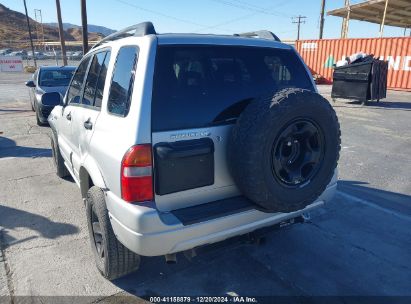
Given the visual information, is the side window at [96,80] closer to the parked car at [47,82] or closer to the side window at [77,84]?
the side window at [77,84]

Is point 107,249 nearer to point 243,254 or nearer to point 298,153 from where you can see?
point 243,254

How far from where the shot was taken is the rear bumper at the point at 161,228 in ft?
7.06

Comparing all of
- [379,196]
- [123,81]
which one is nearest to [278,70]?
[123,81]

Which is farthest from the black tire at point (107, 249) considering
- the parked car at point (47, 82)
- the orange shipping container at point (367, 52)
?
the orange shipping container at point (367, 52)

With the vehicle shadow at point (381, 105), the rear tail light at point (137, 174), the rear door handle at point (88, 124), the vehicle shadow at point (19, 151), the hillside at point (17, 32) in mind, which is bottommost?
the vehicle shadow at point (19, 151)

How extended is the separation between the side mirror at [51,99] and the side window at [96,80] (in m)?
1.25

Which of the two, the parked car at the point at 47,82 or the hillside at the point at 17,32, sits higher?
the hillside at the point at 17,32

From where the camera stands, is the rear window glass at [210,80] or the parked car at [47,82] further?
the parked car at [47,82]

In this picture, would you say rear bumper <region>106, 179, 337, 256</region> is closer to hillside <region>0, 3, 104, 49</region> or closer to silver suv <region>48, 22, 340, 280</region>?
silver suv <region>48, 22, 340, 280</region>

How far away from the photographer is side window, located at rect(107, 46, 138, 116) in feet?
7.64

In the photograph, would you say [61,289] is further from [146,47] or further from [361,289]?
[361,289]

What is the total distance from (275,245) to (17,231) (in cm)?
279

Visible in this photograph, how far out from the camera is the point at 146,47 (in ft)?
7.56

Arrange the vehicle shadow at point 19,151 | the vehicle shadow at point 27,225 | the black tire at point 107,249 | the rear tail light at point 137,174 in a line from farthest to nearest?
the vehicle shadow at point 19,151, the vehicle shadow at point 27,225, the black tire at point 107,249, the rear tail light at point 137,174
